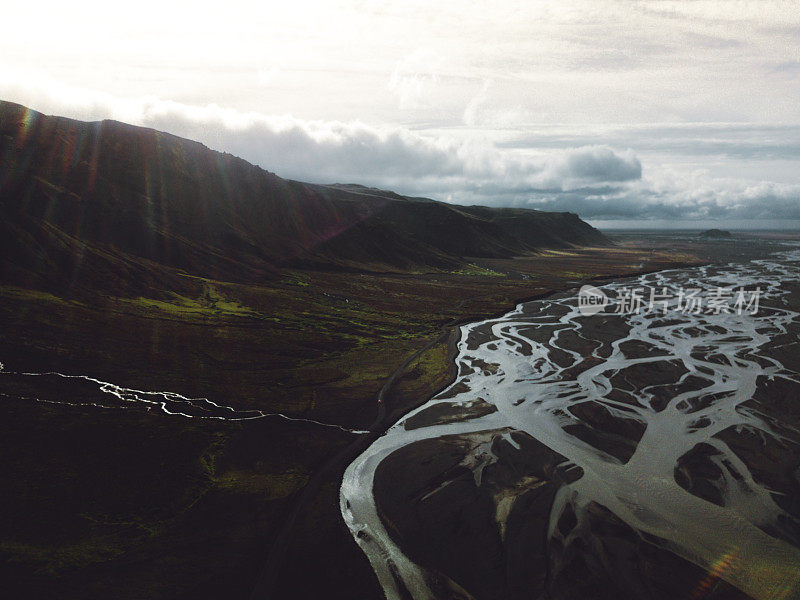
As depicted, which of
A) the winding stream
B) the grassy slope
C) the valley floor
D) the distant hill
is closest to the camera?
the valley floor

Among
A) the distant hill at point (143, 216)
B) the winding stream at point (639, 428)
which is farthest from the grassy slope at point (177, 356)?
the winding stream at point (639, 428)

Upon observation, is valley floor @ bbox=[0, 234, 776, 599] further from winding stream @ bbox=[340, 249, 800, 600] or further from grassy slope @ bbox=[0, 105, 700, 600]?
winding stream @ bbox=[340, 249, 800, 600]

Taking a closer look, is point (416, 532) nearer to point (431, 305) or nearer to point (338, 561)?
point (338, 561)

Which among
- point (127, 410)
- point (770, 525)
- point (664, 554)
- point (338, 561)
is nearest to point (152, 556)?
point (338, 561)

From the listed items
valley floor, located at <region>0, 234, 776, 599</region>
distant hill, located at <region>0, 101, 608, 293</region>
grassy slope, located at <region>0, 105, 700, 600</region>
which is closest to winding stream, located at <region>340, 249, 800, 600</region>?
valley floor, located at <region>0, 234, 776, 599</region>

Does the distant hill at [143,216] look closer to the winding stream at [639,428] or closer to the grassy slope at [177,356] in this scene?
the grassy slope at [177,356]
